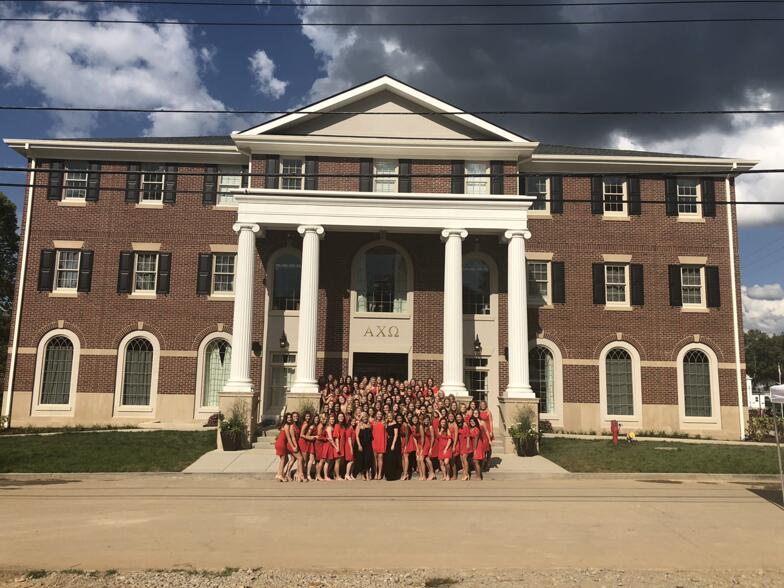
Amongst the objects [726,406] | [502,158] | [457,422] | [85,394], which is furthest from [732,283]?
[85,394]

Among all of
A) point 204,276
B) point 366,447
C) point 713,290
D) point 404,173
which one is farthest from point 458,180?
point 366,447

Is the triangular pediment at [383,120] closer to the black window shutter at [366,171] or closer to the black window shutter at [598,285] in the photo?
the black window shutter at [366,171]

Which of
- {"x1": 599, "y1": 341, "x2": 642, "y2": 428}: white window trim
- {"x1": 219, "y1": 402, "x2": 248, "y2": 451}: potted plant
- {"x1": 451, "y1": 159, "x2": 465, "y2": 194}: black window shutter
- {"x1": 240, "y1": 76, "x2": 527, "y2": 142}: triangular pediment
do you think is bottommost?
{"x1": 219, "y1": 402, "x2": 248, "y2": 451}: potted plant

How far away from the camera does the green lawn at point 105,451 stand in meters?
13.5

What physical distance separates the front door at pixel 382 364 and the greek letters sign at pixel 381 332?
70 cm

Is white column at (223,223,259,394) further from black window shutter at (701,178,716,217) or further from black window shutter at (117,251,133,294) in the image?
black window shutter at (701,178,716,217)

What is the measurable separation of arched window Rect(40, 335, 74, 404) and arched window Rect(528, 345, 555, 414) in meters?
17.0

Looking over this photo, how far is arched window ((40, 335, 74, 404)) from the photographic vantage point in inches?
859

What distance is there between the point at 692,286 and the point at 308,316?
1487 centimetres

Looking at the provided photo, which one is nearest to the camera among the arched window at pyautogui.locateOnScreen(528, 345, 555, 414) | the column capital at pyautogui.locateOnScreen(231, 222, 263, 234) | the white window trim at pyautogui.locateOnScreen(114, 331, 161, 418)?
the column capital at pyautogui.locateOnScreen(231, 222, 263, 234)

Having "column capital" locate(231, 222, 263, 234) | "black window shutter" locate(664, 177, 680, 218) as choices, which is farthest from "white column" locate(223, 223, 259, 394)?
"black window shutter" locate(664, 177, 680, 218)

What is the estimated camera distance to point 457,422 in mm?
13195

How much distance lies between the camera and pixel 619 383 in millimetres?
22531

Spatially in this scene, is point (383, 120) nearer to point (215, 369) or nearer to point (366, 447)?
point (215, 369)
